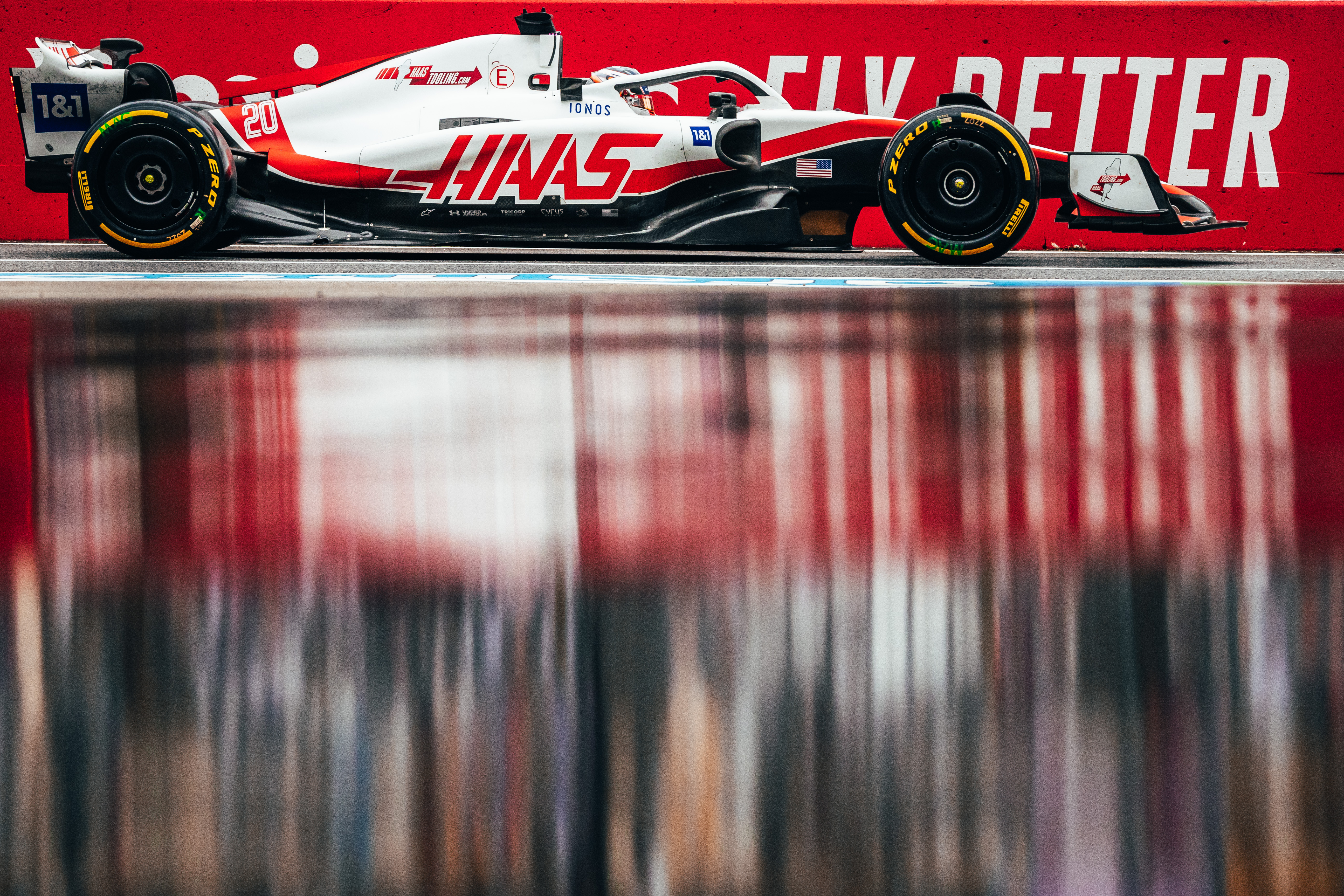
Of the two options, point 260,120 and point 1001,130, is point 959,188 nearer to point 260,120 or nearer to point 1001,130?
point 1001,130

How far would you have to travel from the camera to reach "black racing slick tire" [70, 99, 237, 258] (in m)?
7.30

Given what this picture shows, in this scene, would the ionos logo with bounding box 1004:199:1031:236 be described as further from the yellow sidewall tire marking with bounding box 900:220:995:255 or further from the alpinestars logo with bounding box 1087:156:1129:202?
the alpinestars logo with bounding box 1087:156:1129:202

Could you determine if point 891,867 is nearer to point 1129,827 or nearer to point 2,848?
point 1129,827

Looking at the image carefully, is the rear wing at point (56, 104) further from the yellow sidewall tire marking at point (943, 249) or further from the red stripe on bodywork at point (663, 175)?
the yellow sidewall tire marking at point (943, 249)

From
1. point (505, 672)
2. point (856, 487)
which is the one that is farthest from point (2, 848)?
point (856, 487)

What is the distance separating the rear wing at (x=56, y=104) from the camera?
25.2 feet

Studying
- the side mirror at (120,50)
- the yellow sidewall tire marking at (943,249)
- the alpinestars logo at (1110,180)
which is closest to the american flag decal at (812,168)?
the yellow sidewall tire marking at (943,249)

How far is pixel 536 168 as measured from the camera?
7.45m

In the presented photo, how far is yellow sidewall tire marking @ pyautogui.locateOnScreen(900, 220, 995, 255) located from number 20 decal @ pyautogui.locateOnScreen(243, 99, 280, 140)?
388cm

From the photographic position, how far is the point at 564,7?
9953 mm

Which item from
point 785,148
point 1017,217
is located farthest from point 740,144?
point 1017,217

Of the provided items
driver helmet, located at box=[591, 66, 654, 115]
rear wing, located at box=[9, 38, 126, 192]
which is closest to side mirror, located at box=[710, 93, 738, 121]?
driver helmet, located at box=[591, 66, 654, 115]

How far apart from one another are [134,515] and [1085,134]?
8.99 metres

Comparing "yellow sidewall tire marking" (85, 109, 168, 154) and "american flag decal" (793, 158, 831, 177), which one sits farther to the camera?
"american flag decal" (793, 158, 831, 177)
